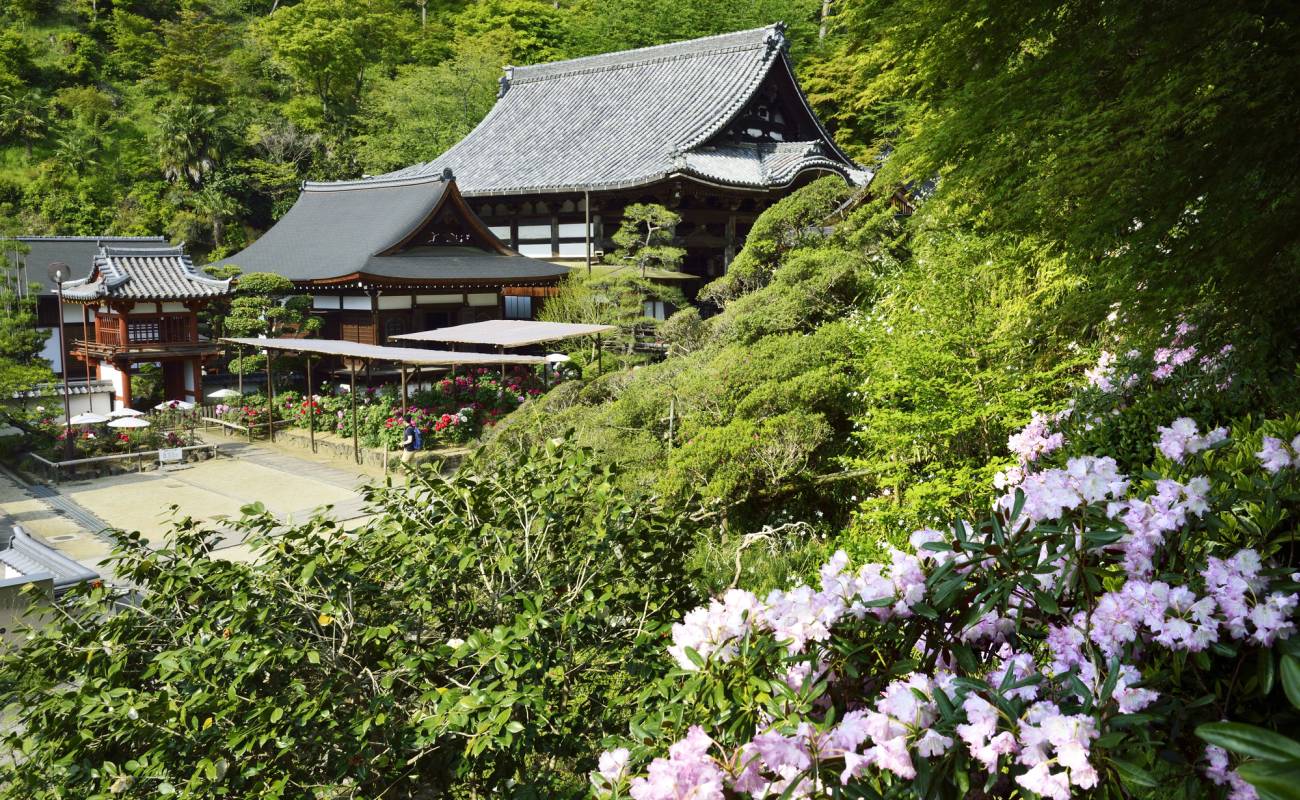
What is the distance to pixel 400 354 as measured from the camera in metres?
14.1

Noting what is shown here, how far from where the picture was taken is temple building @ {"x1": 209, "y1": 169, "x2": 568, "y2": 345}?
19062 mm

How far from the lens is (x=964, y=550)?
167cm

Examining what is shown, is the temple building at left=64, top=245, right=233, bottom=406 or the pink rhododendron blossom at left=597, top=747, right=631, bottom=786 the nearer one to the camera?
the pink rhododendron blossom at left=597, top=747, right=631, bottom=786

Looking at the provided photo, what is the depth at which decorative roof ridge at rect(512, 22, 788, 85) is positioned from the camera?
2078 cm

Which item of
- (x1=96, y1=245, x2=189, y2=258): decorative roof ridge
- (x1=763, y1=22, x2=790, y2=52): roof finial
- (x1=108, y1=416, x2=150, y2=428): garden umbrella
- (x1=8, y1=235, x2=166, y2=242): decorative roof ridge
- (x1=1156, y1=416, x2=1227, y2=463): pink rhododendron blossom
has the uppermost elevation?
(x1=763, y1=22, x2=790, y2=52): roof finial

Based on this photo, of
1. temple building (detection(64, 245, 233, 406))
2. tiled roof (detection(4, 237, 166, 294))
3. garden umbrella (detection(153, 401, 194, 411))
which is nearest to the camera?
garden umbrella (detection(153, 401, 194, 411))

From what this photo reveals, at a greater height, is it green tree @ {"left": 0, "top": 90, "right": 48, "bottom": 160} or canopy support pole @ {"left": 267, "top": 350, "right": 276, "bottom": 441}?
green tree @ {"left": 0, "top": 90, "right": 48, "bottom": 160}

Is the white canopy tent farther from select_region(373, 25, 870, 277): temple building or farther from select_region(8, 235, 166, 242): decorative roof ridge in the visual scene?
select_region(8, 235, 166, 242): decorative roof ridge

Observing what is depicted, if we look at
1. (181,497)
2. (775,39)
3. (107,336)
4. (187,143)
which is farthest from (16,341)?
(187,143)

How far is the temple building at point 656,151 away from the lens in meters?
18.7

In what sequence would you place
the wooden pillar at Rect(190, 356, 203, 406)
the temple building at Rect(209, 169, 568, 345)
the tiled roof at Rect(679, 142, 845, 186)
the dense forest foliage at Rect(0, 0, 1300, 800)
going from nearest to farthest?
the dense forest foliage at Rect(0, 0, 1300, 800), the tiled roof at Rect(679, 142, 845, 186), the temple building at Rect(209, 169, 568, 345), the wooden pillar at Rect(190, 356, 203, 406)

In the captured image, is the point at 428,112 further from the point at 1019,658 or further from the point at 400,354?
the point at 1019,658

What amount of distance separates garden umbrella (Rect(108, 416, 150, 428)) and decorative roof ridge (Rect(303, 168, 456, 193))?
8418mm

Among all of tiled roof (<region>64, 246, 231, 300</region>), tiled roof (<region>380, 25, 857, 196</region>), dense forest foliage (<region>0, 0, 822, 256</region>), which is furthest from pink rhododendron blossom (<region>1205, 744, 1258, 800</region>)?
dense forest foliage (<region>0, 0, 822, 256</region>)
